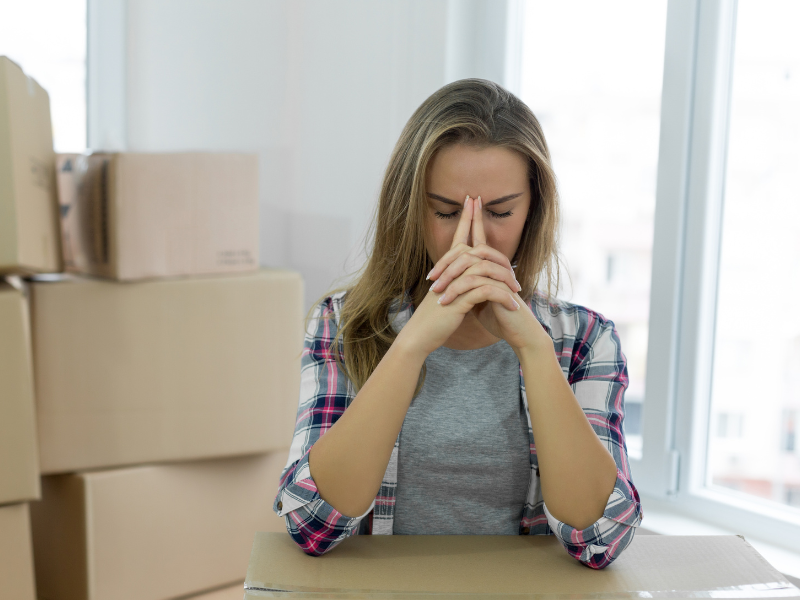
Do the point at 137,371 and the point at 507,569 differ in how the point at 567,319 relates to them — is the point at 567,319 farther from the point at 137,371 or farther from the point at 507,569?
the point at 137,371

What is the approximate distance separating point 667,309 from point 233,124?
3.89 feet

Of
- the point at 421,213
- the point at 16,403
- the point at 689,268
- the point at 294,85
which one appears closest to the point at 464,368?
the point at 421,213

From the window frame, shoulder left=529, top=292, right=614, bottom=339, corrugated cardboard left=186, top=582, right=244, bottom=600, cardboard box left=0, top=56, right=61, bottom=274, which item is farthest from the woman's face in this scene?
corrugated cardboard left=186, top=582, right=244, bottom=600

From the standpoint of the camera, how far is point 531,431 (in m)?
0.93

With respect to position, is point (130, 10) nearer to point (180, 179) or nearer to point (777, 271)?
point (180, 179)

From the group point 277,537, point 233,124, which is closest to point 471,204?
point 277,537

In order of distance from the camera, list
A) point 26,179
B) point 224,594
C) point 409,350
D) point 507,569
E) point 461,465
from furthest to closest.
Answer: point 224,594
point 26,179
point 461,465
point 409,350
point 507,569

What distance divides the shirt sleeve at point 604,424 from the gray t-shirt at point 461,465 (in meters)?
0.10

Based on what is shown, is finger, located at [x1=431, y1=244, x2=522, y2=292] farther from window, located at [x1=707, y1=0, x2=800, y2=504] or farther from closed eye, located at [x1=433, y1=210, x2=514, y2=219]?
window, located at [x1=707, y1=0, x2=800, y2=504]

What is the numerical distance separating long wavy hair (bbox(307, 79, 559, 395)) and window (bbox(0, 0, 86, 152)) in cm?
116

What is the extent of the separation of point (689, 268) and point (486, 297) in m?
0.66

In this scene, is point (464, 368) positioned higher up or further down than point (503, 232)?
further down

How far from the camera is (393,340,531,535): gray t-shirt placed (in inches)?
36.1

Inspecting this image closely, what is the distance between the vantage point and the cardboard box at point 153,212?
4.05ft
